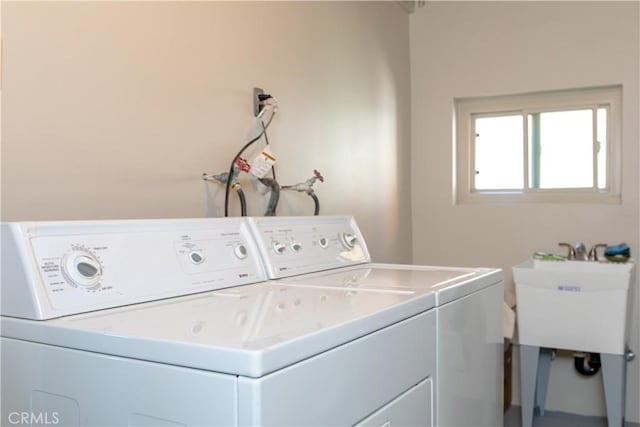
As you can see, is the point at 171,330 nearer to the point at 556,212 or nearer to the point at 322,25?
the point at 322,25

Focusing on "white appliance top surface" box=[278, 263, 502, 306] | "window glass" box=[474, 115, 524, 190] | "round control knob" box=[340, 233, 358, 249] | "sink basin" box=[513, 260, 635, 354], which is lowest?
"sink basin" box=[513, 260, 635, 354]

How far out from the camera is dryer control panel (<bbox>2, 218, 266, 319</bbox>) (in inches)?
39.8

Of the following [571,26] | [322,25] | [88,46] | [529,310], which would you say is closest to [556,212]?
[529,310]

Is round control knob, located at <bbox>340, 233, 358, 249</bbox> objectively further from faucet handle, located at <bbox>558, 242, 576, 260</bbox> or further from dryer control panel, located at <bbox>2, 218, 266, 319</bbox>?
faucet handle, located at <bbox>558, 242, 576, 260</bbox>

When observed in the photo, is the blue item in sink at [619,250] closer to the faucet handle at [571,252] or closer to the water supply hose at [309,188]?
the faucet handle at [571,252]

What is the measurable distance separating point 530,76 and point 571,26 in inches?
12.3

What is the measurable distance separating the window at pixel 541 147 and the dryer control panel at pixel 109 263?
7.49ft

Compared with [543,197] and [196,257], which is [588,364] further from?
[196,257]

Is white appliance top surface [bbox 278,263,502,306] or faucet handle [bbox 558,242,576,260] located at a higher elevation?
white appliance top surface [bbox 278,263,502,306]

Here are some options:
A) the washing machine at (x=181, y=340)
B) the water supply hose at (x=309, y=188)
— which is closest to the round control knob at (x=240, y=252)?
the washing machine at (x=181, y=340)

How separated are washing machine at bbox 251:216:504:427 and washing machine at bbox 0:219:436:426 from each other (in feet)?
0.33

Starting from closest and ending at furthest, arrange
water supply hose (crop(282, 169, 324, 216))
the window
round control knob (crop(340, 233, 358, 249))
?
1. round control knob (crop(340, 233, 358, 249))
2. water supply hose (crop(282, 169, 324, 216))
3. the window

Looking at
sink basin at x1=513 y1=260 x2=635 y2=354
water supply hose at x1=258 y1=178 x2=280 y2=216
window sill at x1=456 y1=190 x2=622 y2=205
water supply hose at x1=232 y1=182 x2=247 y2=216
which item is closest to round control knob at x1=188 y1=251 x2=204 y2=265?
water supply hose at x1=232 y1=182 x2=247 y2=216

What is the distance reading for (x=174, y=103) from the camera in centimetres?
168
